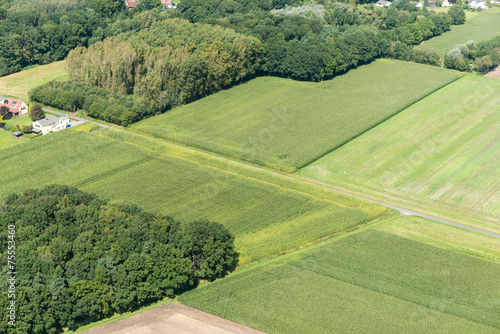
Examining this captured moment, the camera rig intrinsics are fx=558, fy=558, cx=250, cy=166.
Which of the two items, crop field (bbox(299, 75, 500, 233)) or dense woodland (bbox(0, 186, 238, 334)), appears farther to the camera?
crop field (bbox(299, 75, 500, 233))

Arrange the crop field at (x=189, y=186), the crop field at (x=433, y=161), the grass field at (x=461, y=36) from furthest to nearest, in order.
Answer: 1. the grass field at (x=461, y=36)
2. the crop field at (x=433, y=161)
3. the crop field at (x=189, y=186)

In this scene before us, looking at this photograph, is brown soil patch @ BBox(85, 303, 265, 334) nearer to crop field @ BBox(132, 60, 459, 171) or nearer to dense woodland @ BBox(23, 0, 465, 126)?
crop field @ BBox(132, 60, 459, 171)

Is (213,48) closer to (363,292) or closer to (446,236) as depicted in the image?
(446,236)

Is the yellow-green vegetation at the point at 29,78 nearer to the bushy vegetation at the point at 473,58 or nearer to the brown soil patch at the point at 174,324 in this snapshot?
the brown soil patch at the point at 174,324

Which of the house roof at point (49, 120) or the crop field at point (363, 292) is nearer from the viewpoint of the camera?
the crop field at point (363, 292)

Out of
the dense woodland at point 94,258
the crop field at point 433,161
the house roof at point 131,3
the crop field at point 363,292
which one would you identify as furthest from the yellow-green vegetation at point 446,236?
the house roof at point 131,3

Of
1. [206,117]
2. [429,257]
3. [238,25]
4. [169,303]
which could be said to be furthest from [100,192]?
[238,25]

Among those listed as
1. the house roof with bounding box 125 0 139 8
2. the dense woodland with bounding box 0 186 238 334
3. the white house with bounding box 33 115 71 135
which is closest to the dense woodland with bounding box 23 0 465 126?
the house roof with bounding box 125 0 139 8
